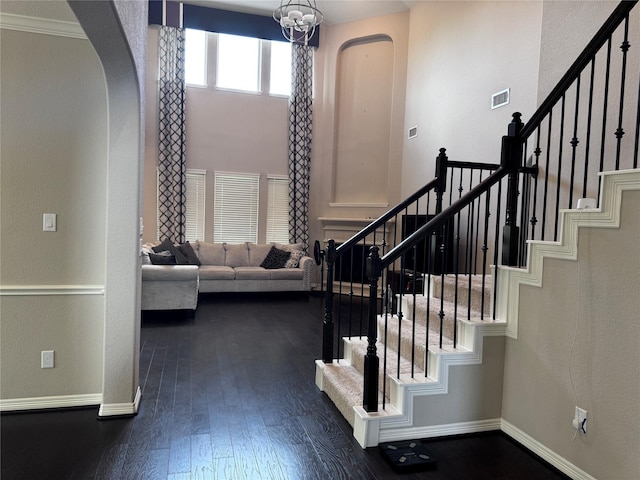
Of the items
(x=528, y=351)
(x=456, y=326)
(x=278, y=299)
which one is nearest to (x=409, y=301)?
(x=456, y=326)

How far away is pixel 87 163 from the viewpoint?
2896 mm

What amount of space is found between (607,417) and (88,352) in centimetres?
320

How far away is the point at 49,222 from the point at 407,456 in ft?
9.01

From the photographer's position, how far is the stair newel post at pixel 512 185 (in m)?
2.77

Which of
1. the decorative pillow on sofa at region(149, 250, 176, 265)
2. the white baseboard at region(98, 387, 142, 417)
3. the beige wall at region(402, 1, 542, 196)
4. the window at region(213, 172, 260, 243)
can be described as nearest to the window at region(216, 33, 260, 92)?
the window at region(213, 172, 260, 243)

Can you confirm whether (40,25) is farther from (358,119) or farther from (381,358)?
(358,119)

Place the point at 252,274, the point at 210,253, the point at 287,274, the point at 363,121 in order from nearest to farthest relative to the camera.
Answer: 1. the point at 252,274
2. the point at 287,274
3. the point at 210,253
4. the point at 363,121

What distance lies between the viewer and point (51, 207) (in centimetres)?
287

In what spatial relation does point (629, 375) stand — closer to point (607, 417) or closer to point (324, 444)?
point (607, 417)

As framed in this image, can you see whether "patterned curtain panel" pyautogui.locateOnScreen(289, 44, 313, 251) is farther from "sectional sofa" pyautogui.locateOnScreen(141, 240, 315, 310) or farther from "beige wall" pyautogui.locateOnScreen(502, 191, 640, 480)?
"beige wall" pyautogui.locateOnScreen(502, 191, 640, 480)

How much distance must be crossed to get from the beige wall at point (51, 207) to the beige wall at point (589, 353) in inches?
114

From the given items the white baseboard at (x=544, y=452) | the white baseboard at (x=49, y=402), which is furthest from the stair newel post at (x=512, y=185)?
the white baseboard at (x=49, y=402)

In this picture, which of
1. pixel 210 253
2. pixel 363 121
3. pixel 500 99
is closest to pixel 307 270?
pixel 210 253

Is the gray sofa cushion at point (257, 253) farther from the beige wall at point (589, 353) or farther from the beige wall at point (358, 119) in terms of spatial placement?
the beige wall at point (589, 353)
